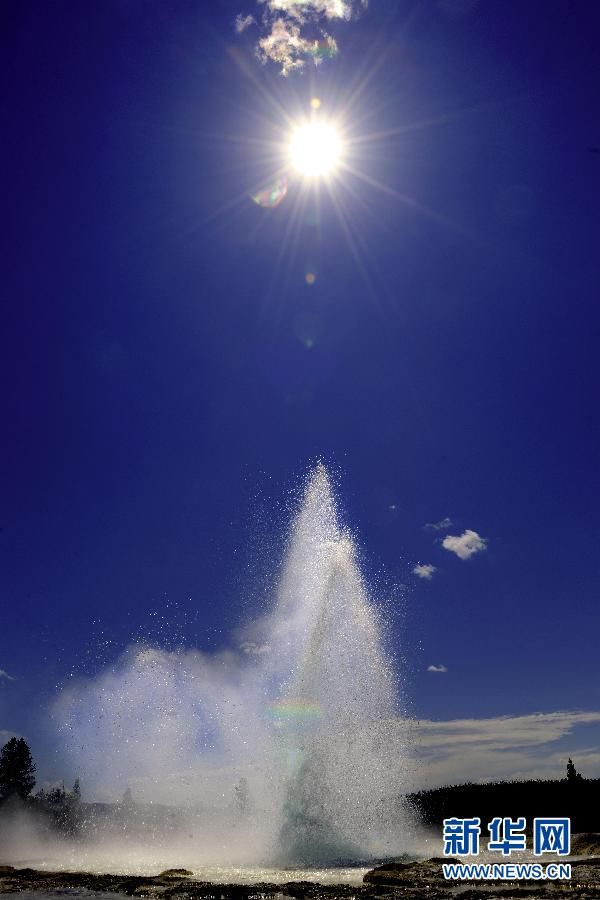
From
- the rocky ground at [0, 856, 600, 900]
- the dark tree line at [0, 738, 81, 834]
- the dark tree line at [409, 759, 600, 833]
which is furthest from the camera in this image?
the dark tree line at [0, 738, 81, 834]

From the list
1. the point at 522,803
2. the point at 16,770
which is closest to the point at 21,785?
the point at 16,770

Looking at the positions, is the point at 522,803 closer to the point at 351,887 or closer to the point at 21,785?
the point at 351,887

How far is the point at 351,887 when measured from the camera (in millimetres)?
19172

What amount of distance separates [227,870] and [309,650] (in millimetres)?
13259

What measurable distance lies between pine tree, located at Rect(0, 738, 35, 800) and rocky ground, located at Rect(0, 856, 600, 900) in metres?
81.5

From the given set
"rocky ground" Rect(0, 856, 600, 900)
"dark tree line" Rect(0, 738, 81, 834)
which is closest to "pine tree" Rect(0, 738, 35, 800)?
"dark tree line" Rect(0, 738, 81, 834)

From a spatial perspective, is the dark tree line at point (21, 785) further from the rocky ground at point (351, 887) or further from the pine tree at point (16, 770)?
the rocky ground at point (351, 887)

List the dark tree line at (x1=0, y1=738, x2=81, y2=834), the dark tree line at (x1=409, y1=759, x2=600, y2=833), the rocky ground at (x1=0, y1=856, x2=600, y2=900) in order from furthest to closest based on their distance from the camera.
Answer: the dark tree line at (x1=0, y1=738, x2=81, y2=834) < the dark tree line at (x1=409, y1=759, x2=600, y2=833) < the rocky ground at (x1=0, y1=856, x2=600, y2=900)

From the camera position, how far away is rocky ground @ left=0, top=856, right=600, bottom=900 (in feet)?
58.0

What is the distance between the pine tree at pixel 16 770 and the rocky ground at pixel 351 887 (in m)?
81.5

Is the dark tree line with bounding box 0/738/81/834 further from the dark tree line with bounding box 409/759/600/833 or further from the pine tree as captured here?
the dark tree line with bounding box 409/759/600/833

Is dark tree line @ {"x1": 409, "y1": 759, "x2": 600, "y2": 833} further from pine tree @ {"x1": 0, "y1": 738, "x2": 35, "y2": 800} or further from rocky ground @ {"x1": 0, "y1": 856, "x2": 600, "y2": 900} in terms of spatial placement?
pine tree @ {"x1": 0, "y1": 738, "x2": 35, "y2": 800}

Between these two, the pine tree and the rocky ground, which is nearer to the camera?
the rocky ground

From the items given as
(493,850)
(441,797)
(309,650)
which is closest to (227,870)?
(309,650)
